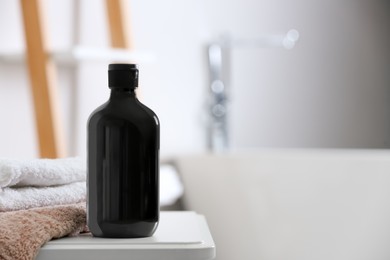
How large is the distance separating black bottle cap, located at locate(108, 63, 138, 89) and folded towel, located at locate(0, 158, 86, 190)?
12cm

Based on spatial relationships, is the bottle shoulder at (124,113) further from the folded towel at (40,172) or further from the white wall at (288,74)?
the white wall at (288,74)

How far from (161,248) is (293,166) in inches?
63.2

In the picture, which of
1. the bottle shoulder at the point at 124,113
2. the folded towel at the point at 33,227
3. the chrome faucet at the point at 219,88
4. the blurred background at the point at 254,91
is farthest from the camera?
the chrome faucet at the point at 219,88

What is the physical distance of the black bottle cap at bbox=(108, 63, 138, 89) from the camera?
91cm

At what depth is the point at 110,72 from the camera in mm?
917

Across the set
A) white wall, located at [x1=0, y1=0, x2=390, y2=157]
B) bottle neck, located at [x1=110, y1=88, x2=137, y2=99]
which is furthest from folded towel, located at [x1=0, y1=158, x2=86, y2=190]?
white wall, located at [x1=0, y1=0, x2=390, y2=157]

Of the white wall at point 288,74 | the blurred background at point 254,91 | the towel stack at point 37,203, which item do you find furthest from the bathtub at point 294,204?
the towel stack at point 37,203

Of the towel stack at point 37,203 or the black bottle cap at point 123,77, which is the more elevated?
the black bottle cap at point 123,77

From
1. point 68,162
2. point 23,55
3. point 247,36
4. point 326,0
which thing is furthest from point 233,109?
point 68,162

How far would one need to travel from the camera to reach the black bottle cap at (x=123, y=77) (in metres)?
0.91

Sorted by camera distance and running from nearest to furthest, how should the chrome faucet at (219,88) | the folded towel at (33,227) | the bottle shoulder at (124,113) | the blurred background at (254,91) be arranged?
the folded towel at (33,227), the bottle shoulder at (124,113), the blurred background at (254,91), the chrome faucet at (219,88)

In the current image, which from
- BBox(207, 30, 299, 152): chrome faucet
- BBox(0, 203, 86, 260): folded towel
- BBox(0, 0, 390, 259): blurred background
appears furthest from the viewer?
BBox(207, 30, 299, 152): chrome faucet

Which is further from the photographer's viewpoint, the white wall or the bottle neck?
the white wall

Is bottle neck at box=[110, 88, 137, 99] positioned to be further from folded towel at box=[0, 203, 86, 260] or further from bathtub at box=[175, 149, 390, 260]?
bathtub at box=[175, 149, 390, 260]
